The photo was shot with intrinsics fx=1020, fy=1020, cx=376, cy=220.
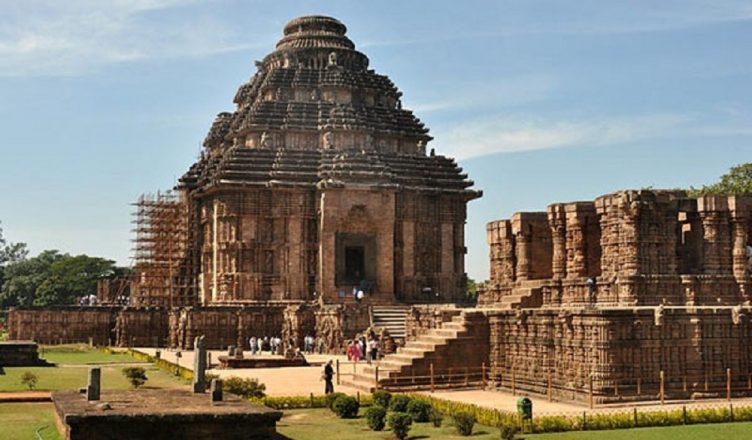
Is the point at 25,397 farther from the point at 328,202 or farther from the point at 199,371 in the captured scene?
the point at 328,202

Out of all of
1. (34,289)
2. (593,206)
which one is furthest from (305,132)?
(34,289)

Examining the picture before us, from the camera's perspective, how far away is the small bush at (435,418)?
19.5 m

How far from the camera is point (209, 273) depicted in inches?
2127

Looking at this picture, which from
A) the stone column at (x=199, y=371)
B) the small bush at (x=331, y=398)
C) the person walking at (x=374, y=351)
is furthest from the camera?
the person walking at (x=374, y=351)

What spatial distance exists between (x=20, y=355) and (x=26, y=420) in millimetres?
16190

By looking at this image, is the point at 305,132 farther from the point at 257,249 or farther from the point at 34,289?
the point at 34,289

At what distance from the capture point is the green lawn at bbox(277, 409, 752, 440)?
58.6ft

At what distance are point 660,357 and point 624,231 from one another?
4134mm

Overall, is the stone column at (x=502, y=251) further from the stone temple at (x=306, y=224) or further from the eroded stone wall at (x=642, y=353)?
the stone temple at (x=306, y=224)

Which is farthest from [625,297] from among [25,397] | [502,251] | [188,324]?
[188,324]

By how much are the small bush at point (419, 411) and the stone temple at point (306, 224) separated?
25402mm

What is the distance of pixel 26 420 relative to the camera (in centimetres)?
1942

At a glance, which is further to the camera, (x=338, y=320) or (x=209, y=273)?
(x=209, y=273)

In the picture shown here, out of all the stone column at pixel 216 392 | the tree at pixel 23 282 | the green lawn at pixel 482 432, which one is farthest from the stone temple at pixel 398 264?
the tree at pixel 23 282
